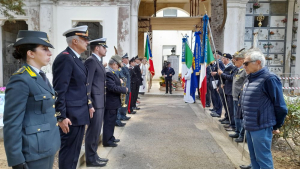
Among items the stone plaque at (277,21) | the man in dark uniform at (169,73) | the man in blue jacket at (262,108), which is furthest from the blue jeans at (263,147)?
the stone plaque at (277,21)

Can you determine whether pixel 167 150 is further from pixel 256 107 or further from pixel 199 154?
pixel 256 107

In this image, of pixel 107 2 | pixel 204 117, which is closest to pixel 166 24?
pixel 107 2

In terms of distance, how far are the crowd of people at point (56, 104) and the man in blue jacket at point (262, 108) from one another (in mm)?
2097

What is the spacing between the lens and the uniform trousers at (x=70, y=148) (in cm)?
279

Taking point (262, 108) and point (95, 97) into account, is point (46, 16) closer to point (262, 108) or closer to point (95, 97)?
point (95, 97)

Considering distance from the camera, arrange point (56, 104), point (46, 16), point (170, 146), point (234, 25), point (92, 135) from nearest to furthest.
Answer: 1. point (56, 104)
2. point (92, 135)
3. point (170, 146)
4. point (46, 16)
5. point (234, 25)

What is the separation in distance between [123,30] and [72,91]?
945cm

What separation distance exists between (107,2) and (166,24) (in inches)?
176

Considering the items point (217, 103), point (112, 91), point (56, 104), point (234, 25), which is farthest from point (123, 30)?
point (56, 104)

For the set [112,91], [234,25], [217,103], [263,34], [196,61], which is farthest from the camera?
[263,34]

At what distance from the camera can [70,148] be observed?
9.18 ft

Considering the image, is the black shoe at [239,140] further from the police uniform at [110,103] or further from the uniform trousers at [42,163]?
the uniform trousers at [42,163]

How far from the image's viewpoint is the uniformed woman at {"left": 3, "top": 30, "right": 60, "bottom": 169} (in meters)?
1.72

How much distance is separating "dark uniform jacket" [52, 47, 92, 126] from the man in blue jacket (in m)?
2.13
